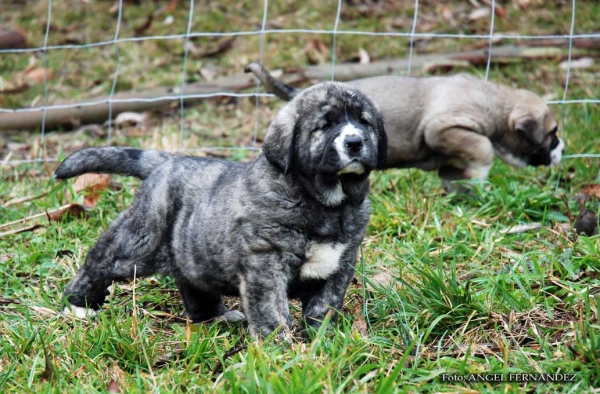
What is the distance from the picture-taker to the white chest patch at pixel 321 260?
404 centimetres

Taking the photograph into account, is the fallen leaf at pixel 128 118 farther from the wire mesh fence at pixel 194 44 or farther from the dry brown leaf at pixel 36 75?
the dry brown leaf at pixel 36 75

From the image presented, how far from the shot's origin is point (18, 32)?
30.8 ft

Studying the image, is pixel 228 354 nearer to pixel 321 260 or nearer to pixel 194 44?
pixel 321 260

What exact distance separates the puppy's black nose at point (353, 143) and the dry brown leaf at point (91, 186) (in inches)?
113

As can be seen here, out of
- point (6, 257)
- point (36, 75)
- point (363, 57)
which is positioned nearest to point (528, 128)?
point (363, 57)

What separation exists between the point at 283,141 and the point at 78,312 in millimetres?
1545

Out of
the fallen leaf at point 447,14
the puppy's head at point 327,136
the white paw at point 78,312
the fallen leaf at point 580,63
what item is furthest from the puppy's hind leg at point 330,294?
the fallen leaf at point 447,14

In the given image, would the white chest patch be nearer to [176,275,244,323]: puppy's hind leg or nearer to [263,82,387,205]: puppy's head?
[263,82,387,205]: puppy's head

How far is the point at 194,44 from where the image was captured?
32.5 feet

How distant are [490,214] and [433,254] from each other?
34.3 inches

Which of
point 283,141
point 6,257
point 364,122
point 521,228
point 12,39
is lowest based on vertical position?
point 6,257

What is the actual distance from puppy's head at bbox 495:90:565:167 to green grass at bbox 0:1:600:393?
0.14 metres

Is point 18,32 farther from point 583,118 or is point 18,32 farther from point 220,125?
point 583,118

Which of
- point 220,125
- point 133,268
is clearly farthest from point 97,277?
point 220,125
